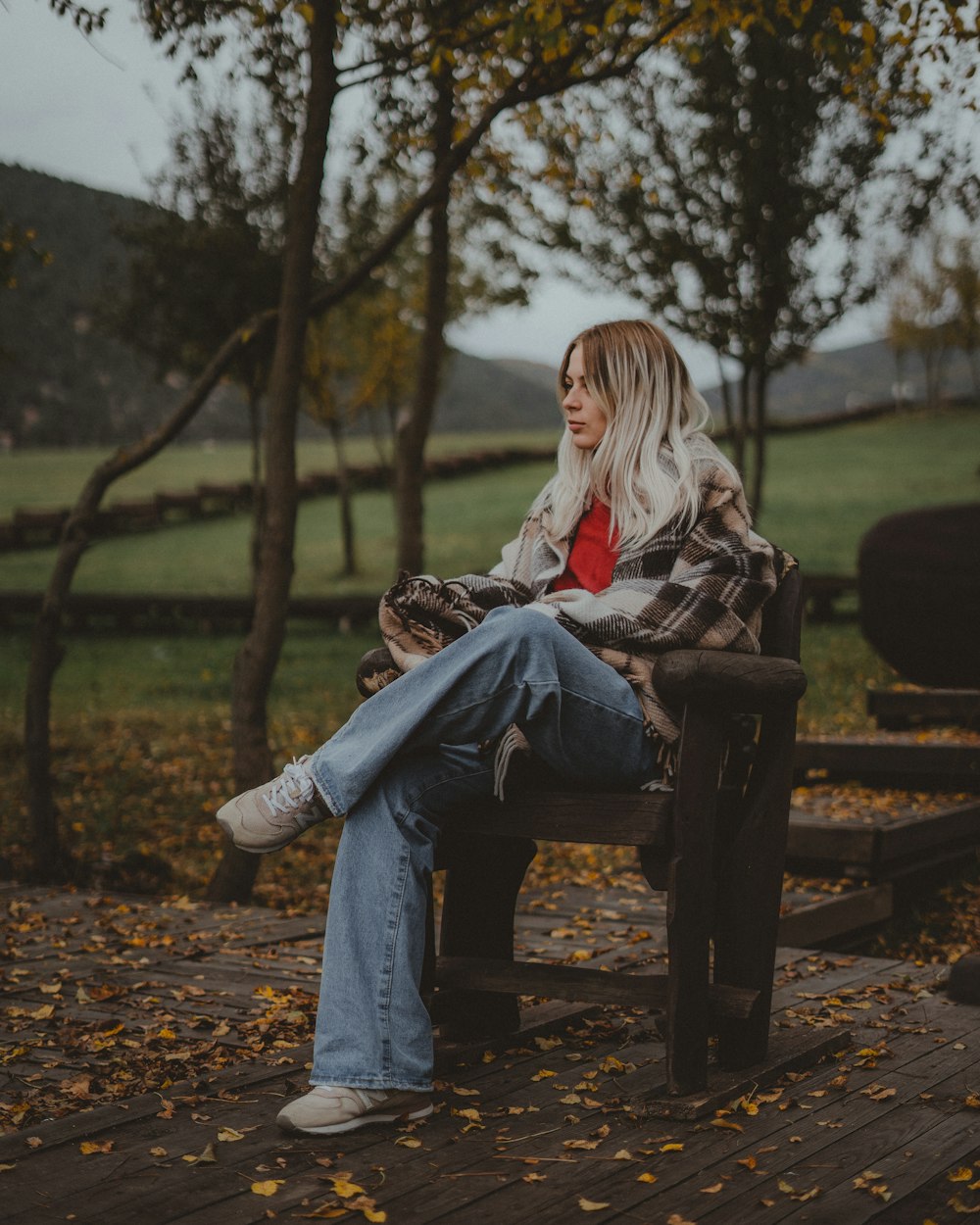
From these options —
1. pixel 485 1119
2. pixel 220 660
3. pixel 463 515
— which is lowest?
pixel 485 1119

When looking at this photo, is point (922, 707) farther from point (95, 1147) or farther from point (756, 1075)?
point (95, 1147)

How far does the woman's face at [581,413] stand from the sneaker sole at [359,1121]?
5.25 feet

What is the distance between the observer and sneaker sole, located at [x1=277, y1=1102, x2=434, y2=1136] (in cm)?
272

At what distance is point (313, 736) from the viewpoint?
32.4ft

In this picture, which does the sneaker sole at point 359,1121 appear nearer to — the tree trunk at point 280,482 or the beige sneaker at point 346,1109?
the beige sneaker at point 346,1109

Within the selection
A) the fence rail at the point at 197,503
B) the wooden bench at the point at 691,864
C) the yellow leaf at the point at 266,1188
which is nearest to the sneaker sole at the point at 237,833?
the wooden bench at the point at 691,864

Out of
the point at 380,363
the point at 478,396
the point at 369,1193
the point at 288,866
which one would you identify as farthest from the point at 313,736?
the point at 478,396

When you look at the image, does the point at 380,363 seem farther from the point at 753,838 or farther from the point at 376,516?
the point at 753,838

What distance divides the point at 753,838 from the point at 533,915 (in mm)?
2103

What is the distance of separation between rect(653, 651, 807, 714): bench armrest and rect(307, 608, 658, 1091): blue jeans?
13cm

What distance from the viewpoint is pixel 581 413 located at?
11.2ft

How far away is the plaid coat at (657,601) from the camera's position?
3.03 m

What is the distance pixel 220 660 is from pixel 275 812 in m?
12.0

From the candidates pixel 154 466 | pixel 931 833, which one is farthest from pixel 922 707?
pixel 154 466
